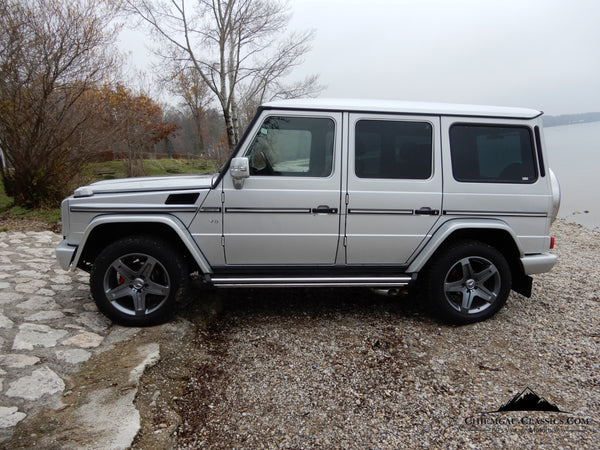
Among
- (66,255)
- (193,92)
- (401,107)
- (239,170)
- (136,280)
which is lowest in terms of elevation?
(136,280)

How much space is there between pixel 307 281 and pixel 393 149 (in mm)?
1445

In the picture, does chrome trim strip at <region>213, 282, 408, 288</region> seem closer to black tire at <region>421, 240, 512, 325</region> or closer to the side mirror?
black tire at <region>421, 240, 512, 325</region>

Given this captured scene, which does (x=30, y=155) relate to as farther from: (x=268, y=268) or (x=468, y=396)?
(x=468, y=396)

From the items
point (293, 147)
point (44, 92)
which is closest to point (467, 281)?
point (293, 147)

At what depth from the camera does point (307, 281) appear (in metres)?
3.72

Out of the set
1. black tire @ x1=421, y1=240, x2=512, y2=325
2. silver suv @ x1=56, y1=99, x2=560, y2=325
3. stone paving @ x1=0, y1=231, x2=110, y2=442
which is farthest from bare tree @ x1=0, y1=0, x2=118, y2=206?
black tire @ x1=421, y1=240, x2=512, y2=325

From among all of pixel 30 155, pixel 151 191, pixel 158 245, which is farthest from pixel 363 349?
pixel 30 155

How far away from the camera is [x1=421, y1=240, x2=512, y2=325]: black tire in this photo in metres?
3.83

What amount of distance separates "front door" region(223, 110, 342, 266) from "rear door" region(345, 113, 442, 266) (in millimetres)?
164

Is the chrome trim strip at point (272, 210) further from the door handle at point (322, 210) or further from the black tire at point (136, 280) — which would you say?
the black tire at point (136, 280)

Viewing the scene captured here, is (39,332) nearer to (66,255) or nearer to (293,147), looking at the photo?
(66,255)

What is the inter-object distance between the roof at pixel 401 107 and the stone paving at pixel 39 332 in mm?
2589

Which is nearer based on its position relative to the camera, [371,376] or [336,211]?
[371,376]

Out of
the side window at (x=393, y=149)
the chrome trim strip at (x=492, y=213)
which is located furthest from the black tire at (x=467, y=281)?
the side window at (x=393, y=149)
